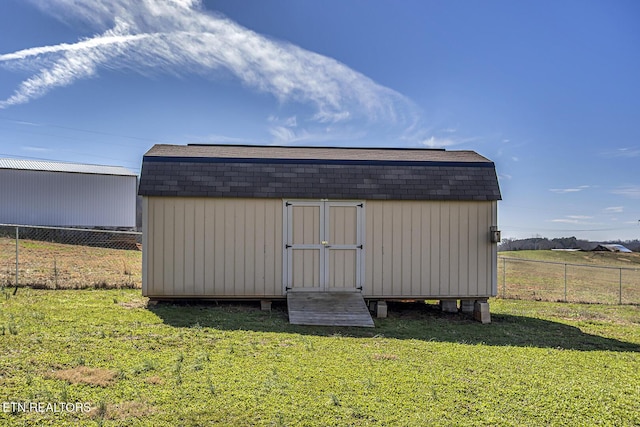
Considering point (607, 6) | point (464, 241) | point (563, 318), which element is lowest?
point (563, 318)

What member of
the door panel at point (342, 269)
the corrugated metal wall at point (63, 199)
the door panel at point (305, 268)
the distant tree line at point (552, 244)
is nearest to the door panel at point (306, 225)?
the door panel at point (305, 268)

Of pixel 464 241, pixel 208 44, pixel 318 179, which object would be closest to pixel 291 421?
pixel 318 179

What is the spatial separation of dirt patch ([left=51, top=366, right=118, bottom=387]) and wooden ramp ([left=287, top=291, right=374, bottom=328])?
343cm

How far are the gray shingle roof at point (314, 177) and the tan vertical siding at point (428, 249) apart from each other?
0.29 meters

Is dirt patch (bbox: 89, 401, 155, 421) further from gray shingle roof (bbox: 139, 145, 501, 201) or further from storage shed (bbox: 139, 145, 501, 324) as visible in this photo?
gray shingle roof (bbox: 139, 145, 501, 201)

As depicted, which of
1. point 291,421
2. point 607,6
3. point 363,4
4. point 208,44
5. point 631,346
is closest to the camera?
point 291,421

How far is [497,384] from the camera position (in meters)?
4.31

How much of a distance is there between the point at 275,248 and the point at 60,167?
21141 mm

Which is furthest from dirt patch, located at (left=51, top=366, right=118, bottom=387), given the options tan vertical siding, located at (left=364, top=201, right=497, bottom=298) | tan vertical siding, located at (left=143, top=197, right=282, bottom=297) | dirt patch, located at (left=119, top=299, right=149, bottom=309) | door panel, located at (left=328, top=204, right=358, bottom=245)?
tan vertical siding, located at (left=364, top=201, right=497, bottom=298)

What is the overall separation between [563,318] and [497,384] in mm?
5680

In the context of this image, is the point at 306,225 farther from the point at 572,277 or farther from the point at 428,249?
the point at 572,277

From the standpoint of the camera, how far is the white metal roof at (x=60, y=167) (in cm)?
2294

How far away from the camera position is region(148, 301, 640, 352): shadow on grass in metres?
6.57

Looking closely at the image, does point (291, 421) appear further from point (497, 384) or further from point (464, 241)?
point (464, 241)
